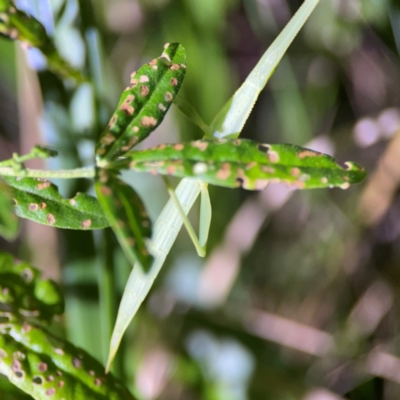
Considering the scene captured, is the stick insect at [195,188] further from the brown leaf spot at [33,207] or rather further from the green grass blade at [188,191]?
the brown leaf spot at [33,207]

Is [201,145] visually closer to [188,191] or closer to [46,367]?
[188,191]

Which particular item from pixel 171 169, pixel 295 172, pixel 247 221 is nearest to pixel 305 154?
pixel 295 172

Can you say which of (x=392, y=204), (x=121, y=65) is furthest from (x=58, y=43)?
(x=392, y=204)

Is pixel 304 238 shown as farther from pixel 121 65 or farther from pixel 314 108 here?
pixel 121 65

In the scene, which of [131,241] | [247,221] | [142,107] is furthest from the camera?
[247,221]

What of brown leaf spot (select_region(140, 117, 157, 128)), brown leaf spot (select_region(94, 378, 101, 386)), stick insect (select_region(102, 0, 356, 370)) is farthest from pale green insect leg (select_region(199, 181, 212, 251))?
brown leaf spot (select_region(94, 378, 101, 386))

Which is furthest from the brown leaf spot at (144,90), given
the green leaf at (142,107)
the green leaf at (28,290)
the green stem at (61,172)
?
the green leaf at (28,290)
